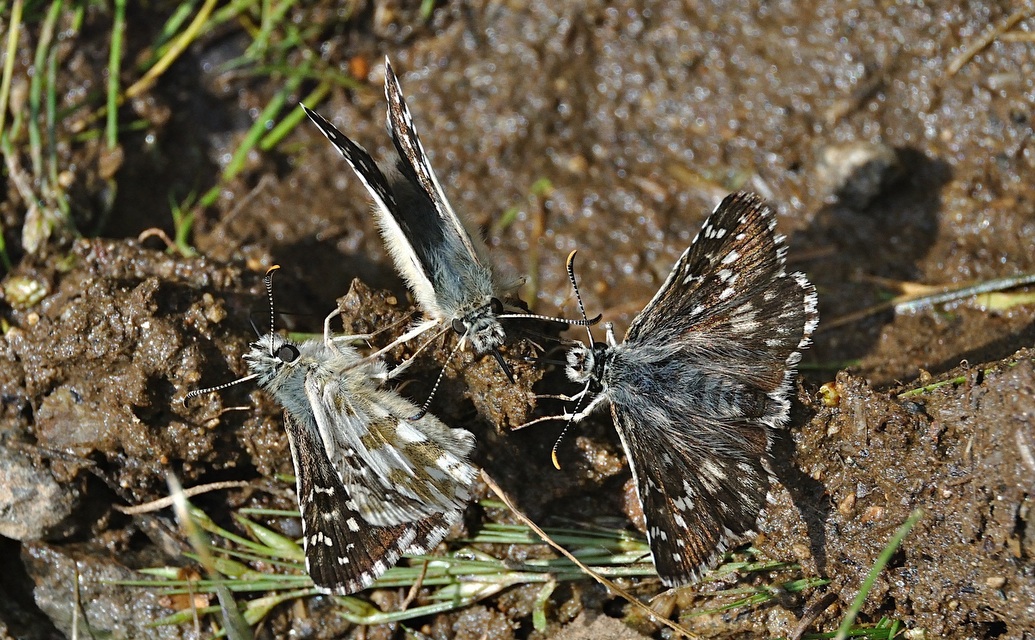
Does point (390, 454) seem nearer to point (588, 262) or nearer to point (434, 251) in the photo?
point (434, 251)

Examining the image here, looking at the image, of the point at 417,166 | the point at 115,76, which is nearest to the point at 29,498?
the point at 417,166

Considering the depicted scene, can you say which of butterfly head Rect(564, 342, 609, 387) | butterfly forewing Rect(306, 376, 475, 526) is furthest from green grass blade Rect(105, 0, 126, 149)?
butterfly head Rect(564, 342, 609, 387)

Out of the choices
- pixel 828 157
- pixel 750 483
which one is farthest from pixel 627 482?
pixel 828 157

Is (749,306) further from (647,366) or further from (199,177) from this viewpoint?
(199,177)

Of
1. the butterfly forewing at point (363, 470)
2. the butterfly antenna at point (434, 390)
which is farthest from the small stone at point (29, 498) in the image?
the butterfly antenna at point (434, 390)

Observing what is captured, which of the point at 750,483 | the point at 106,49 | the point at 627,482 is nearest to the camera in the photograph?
the point at 750,483

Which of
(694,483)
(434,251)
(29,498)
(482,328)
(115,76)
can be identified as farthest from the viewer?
(115,76)

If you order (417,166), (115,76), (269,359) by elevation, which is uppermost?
(115,76)
